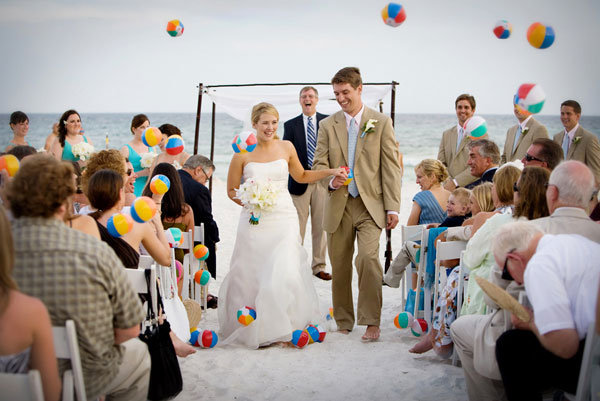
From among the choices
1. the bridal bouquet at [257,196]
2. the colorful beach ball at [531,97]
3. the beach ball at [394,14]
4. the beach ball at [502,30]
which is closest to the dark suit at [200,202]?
the bridal bouquet at [257,196]

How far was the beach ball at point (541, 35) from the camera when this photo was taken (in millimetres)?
4836

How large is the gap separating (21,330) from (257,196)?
317 centimetres

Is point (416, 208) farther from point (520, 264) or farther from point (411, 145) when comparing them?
point (411, 145)

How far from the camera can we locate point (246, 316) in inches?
197

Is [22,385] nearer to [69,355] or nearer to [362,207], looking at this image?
[69,355]

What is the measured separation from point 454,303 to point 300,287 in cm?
138

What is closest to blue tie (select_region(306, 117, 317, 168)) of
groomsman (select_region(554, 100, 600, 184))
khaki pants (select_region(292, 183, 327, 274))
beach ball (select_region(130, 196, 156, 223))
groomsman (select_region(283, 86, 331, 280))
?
groomsman (select_region(283, 86, 331, 280))

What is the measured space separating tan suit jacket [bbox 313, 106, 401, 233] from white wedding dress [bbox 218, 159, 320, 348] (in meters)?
0.43

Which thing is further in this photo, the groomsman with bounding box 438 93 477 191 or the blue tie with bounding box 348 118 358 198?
the groomsman with bounding box 438 93 477 191

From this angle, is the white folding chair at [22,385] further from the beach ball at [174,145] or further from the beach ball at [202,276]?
the beach ball at [174,145]

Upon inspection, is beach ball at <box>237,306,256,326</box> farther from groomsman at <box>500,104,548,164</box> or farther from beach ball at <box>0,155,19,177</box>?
groomsman at <box>500,104,548,164</box>

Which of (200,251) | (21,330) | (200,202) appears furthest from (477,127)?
(21,330)

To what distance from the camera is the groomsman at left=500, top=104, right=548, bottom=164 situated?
6.73 m

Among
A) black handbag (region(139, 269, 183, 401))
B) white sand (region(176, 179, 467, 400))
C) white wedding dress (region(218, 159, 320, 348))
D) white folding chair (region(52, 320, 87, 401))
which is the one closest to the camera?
white folding chair (region(52, 320, 87, 401))
